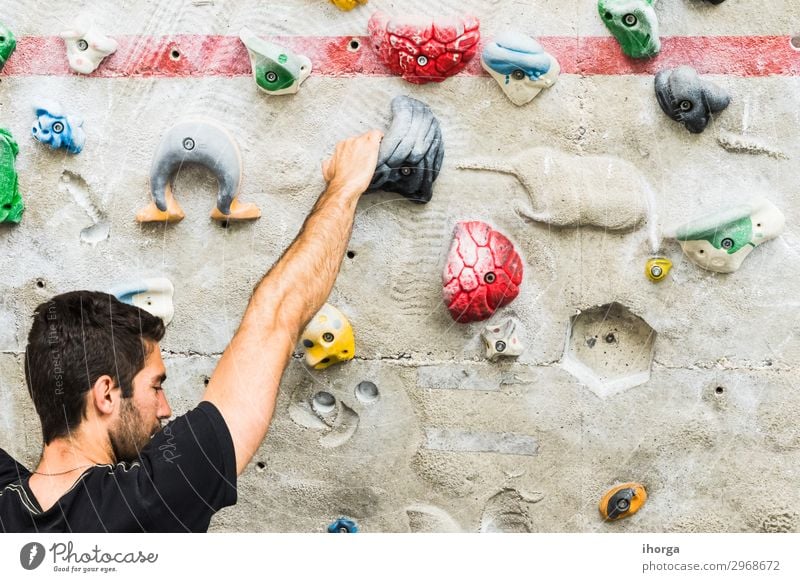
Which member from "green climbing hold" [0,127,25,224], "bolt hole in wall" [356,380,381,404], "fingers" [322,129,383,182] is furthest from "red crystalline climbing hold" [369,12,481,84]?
"green climbing hold" [0,127,25,224]

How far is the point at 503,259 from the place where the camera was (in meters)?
2.01

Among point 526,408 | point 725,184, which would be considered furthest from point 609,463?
point 725,184

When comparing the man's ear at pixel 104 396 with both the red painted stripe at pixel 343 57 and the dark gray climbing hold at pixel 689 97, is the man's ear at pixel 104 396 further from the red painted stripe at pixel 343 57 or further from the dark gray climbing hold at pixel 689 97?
the dark gray climbing hold at pixel 689 97

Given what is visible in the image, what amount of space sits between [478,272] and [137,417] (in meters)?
0.72

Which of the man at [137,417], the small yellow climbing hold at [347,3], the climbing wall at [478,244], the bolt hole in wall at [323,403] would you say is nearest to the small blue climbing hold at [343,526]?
the climbing wall at [478,244]

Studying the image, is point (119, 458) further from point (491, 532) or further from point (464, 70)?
point (464, 70)

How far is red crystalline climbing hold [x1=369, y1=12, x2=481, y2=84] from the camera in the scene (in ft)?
6.52

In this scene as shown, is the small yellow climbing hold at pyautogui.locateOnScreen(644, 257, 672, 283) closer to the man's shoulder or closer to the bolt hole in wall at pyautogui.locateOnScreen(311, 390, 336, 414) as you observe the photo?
the bolt hole in wall at pyautogui.locateOnScreen(311, 390, 336, 414)

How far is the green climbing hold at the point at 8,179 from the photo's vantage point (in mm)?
2064

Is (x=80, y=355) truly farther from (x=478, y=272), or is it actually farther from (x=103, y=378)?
(x=478, y=272)

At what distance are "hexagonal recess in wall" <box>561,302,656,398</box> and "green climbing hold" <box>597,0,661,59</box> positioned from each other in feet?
1.73

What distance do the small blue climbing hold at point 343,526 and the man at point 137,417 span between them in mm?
453

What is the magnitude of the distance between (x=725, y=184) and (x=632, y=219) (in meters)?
0.20

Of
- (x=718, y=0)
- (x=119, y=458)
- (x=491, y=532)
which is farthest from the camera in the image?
(x=491, y=532)
